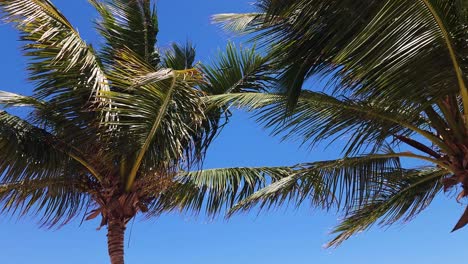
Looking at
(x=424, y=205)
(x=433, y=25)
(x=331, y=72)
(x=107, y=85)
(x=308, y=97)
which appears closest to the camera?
(x=433, y=25)

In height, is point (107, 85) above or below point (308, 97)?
above

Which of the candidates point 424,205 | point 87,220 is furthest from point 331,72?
point 87,220

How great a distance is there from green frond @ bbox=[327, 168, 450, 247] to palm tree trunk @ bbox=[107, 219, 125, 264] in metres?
3.17

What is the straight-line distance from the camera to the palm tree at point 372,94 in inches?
199

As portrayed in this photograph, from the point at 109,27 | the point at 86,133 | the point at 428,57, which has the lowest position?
the point at 428,57

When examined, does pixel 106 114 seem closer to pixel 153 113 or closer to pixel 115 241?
pixel 153 113

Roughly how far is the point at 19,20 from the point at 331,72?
157 inches

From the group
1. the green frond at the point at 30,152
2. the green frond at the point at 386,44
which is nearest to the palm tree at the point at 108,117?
the green frond at the point at 30,152

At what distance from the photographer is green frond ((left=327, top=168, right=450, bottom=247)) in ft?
30.1

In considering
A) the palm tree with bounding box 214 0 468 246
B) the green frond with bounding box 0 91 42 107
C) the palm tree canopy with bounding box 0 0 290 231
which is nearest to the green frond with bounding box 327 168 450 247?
the palm tree with bounding box 214 0 468 246

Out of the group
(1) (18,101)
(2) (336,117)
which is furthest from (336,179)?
(1) (18,101)

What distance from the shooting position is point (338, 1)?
511 centimetres

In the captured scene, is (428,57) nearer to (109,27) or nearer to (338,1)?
(338,1)

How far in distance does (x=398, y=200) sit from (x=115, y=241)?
412cm
